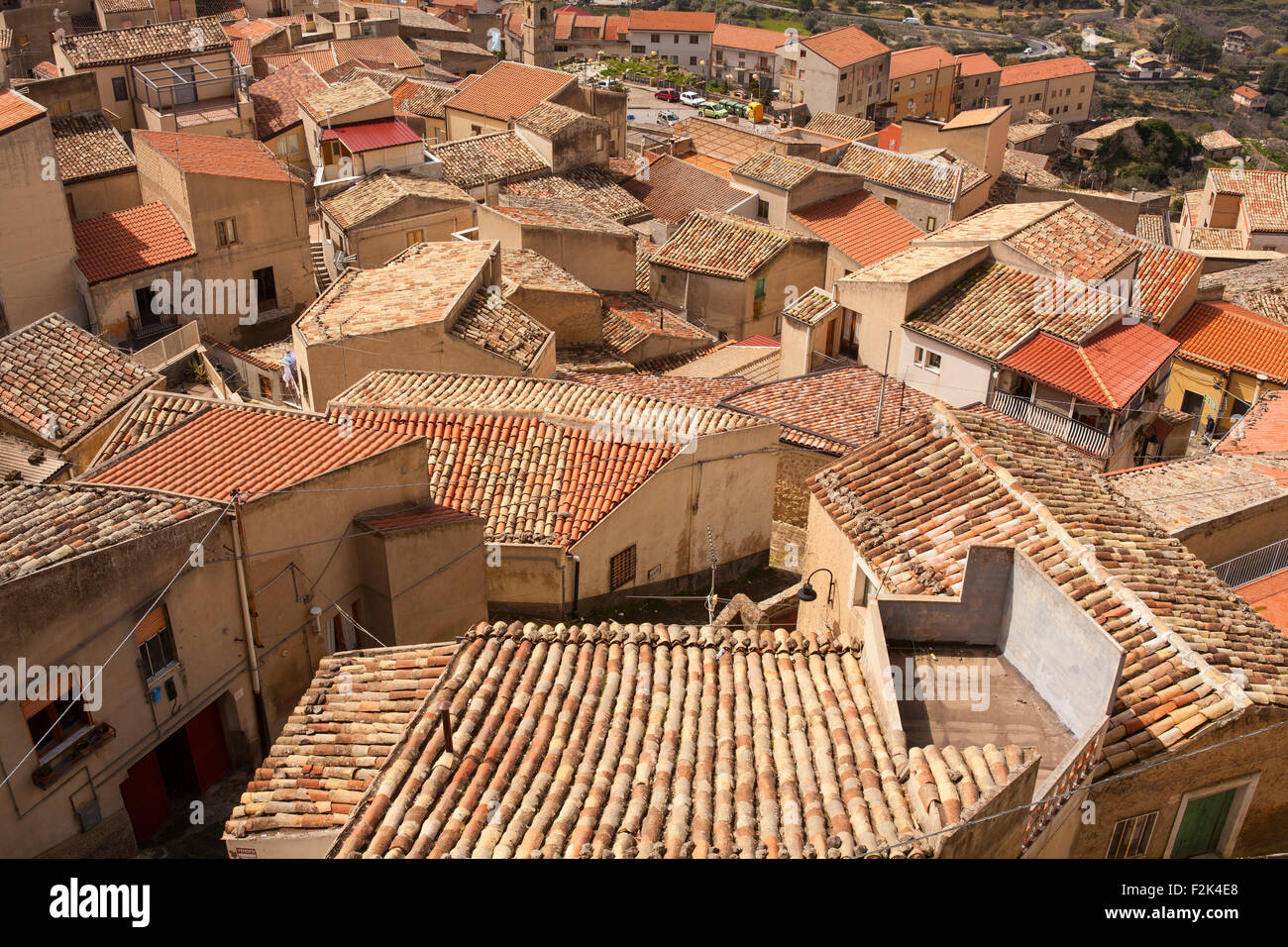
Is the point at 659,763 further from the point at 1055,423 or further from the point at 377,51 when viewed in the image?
the point at 377,51

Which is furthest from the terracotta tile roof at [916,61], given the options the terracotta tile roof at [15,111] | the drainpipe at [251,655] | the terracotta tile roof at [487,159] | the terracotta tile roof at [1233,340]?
the drainpipe at [251,655]

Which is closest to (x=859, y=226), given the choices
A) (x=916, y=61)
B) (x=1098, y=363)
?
(x=1098, y=363)

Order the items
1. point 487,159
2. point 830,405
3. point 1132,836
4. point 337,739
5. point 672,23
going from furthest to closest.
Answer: point 672,23, point 487,159, point 830,405, point 1132,836, point 337,739

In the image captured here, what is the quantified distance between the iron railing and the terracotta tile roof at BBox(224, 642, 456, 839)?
13.5 m

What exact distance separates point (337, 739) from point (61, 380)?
41.7ft

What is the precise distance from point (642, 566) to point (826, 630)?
4850 mm

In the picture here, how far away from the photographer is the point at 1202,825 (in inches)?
484

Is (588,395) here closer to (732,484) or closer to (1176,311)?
(732,484)

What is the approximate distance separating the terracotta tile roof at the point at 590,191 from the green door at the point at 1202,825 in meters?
29.9

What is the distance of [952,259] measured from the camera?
2903 cm

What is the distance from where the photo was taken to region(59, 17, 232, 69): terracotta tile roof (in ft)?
130
